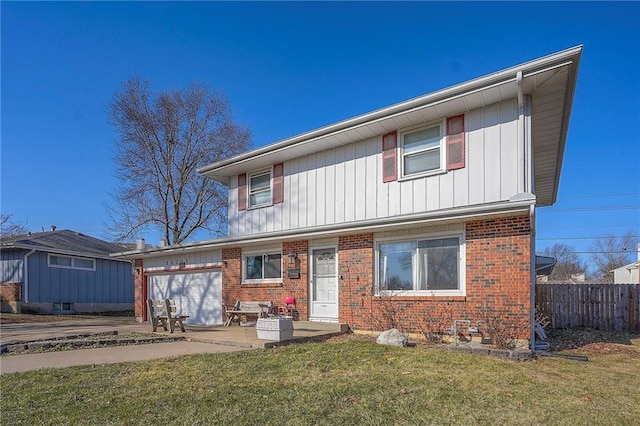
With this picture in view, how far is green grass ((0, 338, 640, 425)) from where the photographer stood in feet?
14.8

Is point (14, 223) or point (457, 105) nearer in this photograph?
point (457, 105)

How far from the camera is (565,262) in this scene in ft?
200

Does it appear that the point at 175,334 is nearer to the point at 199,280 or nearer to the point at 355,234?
the point at 199,280

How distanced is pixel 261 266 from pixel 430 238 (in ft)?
19.0

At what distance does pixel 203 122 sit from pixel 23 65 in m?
13.3

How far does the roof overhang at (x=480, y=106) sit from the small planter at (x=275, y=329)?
17.6 feet

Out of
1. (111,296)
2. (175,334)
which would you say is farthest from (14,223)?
(175,334)

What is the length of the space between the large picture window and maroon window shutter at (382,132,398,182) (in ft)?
13.6

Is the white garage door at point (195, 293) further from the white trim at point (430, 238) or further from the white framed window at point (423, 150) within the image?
the white framed window at point (423, 150)

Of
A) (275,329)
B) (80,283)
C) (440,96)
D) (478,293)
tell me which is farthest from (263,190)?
(80,283)

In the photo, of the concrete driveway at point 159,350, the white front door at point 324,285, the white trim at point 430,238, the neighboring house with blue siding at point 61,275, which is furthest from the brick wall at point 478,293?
the neighboring house with blue siding at point 61,275

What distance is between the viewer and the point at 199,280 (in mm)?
15406

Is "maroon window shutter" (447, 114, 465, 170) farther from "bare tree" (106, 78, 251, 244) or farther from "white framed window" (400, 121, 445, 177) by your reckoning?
"bare tree" (106, 78, 251, 244)

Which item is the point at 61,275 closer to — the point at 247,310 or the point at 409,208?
the point at 247,310
